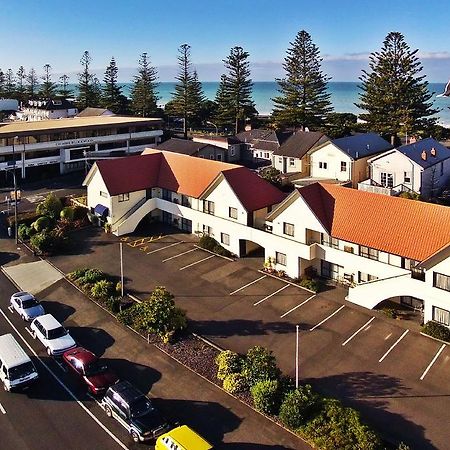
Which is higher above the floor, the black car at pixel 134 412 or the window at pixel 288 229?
the window at pixel 288 229

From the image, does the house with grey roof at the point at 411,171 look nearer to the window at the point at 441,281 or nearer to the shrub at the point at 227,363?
the window at the point at 441,281

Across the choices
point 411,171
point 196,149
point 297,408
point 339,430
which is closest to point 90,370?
point 297,408

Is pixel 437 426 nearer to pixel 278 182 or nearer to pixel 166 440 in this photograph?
pixel 166 440

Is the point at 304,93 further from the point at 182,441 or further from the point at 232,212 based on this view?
the point at 182,441

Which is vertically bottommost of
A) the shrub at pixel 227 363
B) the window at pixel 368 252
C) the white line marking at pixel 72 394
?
the white line marking at pixel 72 394

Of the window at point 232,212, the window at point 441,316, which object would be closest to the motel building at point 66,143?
the window at point 232,212

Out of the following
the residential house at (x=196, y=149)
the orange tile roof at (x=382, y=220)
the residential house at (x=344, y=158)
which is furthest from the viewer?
the residential house at (x=196, y=149)

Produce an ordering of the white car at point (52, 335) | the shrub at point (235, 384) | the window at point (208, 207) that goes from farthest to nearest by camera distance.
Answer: the window at point (208, 207), the white car at point (52, 335), the shrub at point (235, 384)
